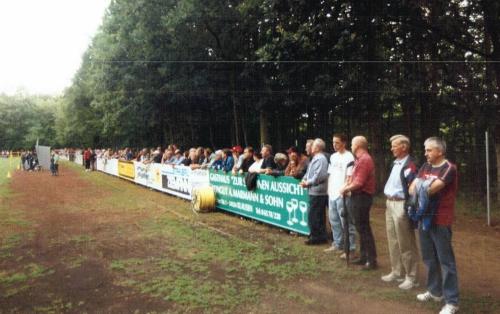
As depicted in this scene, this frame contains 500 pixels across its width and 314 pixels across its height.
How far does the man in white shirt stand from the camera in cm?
802

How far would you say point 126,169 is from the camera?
27516 mm

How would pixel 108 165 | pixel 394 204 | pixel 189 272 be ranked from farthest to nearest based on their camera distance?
pixel 108 165
pixel 189 272
pixel 394 204

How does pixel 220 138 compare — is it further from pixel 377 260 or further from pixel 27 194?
pixel 377 260

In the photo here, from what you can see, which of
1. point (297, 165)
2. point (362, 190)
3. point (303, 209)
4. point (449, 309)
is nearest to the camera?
point (449, 309)

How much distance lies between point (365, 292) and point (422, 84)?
10.1m

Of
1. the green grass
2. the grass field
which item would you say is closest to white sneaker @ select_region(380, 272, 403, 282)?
the grass field

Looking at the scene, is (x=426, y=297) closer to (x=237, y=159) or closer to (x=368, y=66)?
(x=237, y=159)

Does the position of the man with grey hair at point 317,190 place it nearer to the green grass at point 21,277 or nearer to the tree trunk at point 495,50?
the green grass at point 21,277

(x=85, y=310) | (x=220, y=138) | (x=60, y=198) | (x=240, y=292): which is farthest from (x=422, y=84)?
(x=220, y=138)

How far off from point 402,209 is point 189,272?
3417 millimetres

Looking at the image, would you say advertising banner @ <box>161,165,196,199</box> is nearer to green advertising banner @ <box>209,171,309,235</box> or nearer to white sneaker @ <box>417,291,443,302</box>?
green advertising banner @ <box>209,171,309,235</box>

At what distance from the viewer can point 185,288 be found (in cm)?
645

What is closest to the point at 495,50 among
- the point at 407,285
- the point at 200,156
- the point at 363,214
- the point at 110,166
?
the point at 363,214

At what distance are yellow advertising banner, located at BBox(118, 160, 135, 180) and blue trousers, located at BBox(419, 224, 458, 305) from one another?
21.7 meters
